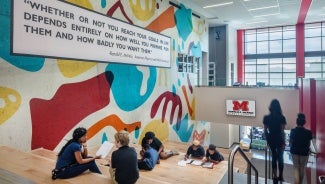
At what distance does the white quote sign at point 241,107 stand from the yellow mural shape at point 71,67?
643 cm

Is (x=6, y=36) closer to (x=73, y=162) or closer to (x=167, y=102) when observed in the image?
(x=73, y=162)

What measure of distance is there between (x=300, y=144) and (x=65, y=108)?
4352 mm

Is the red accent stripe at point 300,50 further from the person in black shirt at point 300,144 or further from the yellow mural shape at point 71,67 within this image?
the yellow mural shape at point 71,67

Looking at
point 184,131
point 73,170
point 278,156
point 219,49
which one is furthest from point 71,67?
point 219,49

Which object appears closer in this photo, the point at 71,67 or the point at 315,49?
the point at 71,67

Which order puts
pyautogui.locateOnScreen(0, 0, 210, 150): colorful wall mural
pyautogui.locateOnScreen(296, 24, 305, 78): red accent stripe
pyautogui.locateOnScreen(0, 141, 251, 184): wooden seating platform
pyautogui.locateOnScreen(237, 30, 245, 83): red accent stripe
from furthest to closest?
pyautogui.locateOnScreen(237, 30, 245, 83): red accent stripe → pyautogui.locateOnScreen(296, 24, 305, 78): red accent stripe → pyautogui.locateOnScreen(0, 0, 210, 150): colorful wall mural → pyautogui.locateOnScreen(0, 141, 251, 184): wooden seating platform

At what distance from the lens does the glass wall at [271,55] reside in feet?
48.5

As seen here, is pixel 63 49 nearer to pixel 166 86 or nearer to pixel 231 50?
pixel 166 86

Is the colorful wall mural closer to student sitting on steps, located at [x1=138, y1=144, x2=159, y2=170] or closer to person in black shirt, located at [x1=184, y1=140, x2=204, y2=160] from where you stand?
student sitting on steps, located at [x1=138, y1=144, x2=159, y2=170]

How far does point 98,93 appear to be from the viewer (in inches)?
224

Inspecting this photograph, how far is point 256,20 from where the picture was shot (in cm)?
1293

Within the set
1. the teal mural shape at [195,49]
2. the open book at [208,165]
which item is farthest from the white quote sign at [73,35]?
the teal mural shape at [195,49]

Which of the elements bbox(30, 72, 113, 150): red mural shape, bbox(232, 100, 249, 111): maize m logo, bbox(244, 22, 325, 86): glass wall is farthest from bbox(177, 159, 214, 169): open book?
bbox(244, 22, 325, 86): glass wall

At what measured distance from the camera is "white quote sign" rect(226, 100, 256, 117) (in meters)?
9.73
